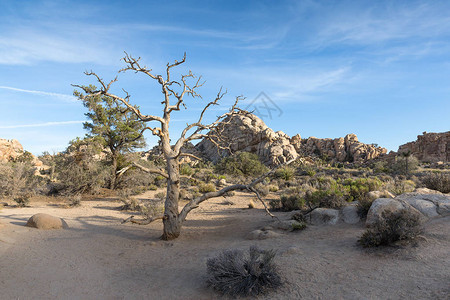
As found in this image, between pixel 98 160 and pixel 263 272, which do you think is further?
pixel 98 160

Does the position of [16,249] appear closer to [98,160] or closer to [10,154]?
[98,160]

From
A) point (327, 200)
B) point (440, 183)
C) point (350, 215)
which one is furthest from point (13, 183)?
point (440, 183)

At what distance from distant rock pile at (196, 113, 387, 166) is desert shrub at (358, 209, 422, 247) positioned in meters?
51.8

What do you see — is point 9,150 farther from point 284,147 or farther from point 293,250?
point 293,250

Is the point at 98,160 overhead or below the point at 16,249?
overhead

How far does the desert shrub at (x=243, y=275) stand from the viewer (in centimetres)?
520

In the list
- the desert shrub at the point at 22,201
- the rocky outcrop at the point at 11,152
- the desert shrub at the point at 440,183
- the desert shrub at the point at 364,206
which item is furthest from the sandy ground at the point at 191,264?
the rocky outcrop at the point at 11,152

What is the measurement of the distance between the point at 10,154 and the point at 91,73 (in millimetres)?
51289

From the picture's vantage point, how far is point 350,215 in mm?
9719

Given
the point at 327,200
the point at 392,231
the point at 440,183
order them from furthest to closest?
the point at 440,183 → the point at 327,200 → the point at 392,231

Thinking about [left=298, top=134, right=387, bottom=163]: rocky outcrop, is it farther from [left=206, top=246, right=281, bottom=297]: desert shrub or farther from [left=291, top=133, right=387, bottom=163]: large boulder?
[left=206, top=246, right=281, bottom=297]: desert shrub

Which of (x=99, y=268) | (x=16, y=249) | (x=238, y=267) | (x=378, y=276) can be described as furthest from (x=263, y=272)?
(x=16, y=249)

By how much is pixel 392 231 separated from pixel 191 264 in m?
5.09

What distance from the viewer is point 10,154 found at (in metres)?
48.3
